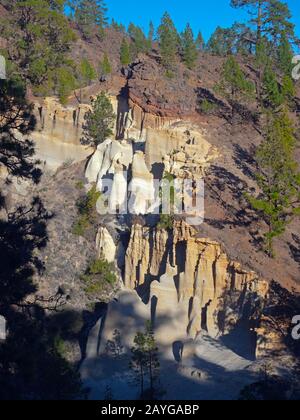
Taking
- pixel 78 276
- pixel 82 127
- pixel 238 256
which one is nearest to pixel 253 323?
pixel 238 256

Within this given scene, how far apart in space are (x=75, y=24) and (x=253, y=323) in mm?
44601

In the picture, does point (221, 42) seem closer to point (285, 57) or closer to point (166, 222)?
point (285, 57)

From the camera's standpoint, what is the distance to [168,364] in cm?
2675

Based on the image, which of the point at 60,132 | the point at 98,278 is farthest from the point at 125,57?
the point at 98,278

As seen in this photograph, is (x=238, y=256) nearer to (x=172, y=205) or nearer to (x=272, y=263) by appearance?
(x=272, y=263)

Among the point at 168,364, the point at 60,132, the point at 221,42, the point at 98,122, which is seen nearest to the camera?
the point at 168,364

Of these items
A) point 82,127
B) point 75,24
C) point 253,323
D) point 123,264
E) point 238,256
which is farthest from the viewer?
point 75,24

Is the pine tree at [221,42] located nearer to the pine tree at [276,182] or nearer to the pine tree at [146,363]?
the pine tree at [276,182]

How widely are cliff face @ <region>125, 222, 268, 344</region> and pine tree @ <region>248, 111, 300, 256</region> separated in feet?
8.69

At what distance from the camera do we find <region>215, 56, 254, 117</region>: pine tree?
38344 mm

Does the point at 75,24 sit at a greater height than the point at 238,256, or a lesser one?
greater

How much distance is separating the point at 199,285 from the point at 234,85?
16.7 meters

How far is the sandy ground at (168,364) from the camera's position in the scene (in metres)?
24.1
